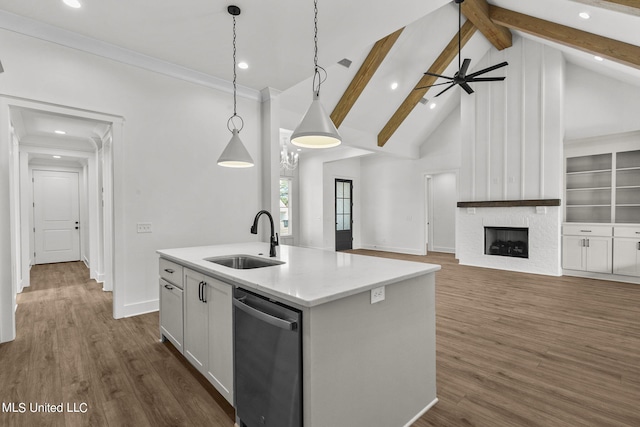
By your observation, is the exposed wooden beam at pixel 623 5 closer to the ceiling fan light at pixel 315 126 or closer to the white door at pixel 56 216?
the ceiling fan light at pixel 315 126

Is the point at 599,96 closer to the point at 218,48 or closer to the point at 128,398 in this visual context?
the point at 218,48

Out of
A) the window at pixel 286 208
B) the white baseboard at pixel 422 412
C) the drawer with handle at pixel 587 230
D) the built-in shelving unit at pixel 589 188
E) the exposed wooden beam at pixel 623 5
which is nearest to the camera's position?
the white baseboard at pixel 422 412

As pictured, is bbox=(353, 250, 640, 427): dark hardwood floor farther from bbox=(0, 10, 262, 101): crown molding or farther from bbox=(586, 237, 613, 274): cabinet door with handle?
bbox=(0, 10, 262, 101): crown molding

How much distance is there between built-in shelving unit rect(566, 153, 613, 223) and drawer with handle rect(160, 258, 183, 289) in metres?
6.87

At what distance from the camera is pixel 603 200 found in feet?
18.2

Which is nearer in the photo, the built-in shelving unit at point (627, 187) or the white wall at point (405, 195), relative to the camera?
the built-in shelving unit at point (627, 187)

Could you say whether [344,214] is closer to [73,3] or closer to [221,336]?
[73,3]

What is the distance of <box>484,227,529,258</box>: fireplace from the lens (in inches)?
236

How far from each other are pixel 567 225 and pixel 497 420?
5142 millimetres

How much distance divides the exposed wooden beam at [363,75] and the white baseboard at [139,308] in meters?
4.34

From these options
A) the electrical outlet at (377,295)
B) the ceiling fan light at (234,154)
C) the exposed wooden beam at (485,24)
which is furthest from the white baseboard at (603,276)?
the ceiling fan light at (234,154)

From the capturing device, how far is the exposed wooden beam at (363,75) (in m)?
5.09

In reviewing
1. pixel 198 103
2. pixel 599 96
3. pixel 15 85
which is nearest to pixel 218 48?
pixel 198 103

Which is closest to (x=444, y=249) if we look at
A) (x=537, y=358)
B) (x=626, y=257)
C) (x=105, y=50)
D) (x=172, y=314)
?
(x=626, y=257)
